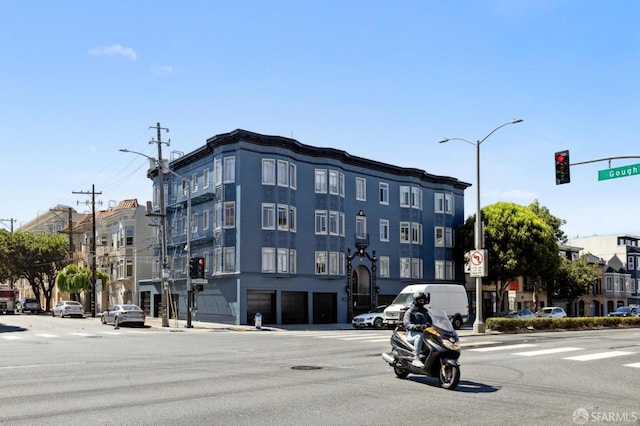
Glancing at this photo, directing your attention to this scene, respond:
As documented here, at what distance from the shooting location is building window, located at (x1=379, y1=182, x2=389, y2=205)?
54.0m

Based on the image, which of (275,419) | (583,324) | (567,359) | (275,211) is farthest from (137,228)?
(275,419)

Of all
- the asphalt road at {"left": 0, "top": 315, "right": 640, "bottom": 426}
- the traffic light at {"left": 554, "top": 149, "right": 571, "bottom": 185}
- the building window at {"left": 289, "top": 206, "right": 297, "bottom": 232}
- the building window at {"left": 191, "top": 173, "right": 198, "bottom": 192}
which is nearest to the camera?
the asphalt road at {"left": 0, "top": 315, "right": 640, "bottom": 426}

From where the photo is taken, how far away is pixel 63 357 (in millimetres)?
18109

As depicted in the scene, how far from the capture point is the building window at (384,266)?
53.0 m

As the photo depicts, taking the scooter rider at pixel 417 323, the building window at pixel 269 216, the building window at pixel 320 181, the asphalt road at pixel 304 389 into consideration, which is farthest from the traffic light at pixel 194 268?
the scooter rider at pixel 417 323

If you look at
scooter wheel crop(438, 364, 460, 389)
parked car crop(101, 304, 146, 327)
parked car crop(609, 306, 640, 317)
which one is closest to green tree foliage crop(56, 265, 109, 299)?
parked car crop(101, 304, 146, 327)

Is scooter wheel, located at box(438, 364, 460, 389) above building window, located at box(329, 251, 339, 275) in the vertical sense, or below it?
below

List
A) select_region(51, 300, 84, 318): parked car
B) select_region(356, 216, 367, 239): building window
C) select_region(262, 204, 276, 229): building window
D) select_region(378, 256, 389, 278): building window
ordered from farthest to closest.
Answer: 1. select_region(51, 300, 84, 318): parked car
2. select_region(378, 256, 389, 278): building window
3. select_region(356, 216, 367, 239): building window
4. select_region(262, 204, 276, 229): building window

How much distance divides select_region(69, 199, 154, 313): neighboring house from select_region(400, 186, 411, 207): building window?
73.1ft

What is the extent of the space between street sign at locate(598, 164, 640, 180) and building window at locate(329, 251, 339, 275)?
1105 inches

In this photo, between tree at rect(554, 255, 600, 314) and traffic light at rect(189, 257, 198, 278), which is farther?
tree at rect(554, 255, 600, 314)

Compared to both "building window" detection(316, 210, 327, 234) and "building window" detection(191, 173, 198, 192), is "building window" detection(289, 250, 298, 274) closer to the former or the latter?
"building window" detection(316, 210, 327, 234)

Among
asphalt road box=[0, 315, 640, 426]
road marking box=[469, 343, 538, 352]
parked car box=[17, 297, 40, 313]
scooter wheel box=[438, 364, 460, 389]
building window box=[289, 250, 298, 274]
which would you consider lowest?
parked car box=[17, 297, 40, 313]

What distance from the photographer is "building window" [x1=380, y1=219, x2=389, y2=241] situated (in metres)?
53.5
